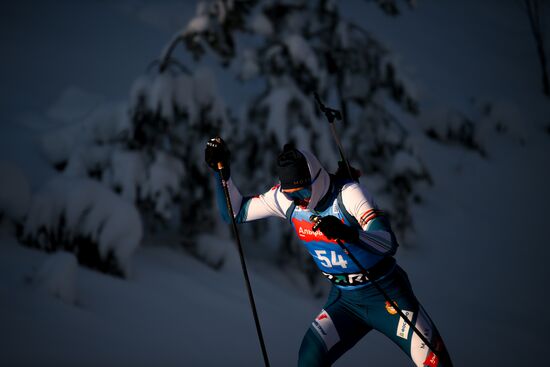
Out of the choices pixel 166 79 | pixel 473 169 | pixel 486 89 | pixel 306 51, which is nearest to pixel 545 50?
pixel 486 89

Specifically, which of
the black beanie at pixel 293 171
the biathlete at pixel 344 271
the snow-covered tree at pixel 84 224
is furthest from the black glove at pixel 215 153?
the snow-covered tree at pixel 84 224

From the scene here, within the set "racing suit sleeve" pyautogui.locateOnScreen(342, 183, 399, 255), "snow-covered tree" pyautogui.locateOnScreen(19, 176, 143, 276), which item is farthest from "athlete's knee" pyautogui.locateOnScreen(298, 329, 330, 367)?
"snow-covered tree" pyautogui.locateOnScreen(19, 176, 143, 276)

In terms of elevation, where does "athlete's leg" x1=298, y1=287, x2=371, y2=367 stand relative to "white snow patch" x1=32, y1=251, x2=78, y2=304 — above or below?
below

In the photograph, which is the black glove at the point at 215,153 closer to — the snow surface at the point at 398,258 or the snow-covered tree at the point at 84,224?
the snow surface at the point at 398,258

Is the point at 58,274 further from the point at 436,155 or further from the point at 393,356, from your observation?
the point at 436,155

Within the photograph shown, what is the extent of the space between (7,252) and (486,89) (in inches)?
514

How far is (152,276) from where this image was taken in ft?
19.9

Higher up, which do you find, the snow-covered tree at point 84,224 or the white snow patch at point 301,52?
the white snow patch at point 301,52

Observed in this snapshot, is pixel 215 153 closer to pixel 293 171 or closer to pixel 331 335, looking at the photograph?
pixel 293 171

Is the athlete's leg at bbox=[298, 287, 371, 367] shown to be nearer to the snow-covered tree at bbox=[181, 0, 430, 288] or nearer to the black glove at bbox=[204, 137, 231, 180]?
the black glove at bbox=[204, 137, 231, 180]

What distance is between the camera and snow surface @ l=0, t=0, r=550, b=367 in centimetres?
412

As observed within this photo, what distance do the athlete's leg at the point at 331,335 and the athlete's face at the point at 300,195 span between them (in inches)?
26.2

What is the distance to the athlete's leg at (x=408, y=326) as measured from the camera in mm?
2596

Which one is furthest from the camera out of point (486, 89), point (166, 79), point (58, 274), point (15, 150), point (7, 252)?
point (486, 89)
